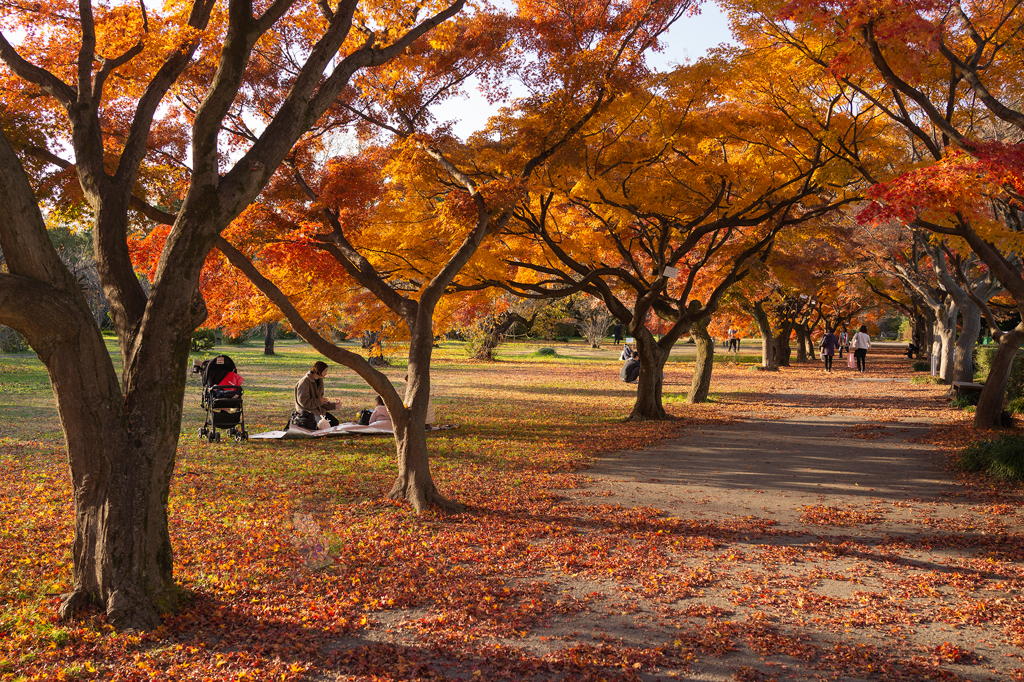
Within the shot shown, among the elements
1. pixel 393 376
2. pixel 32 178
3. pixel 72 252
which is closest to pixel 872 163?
pixel 32 178

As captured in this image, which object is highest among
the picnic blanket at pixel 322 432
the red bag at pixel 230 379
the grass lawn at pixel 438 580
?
the red bag at pixel 230 379

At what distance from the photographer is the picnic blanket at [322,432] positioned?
10812mm

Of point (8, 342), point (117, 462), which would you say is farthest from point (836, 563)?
point (8, 342)

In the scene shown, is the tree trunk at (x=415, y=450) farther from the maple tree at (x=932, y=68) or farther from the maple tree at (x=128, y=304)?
the maple tree at (x=932, y=68)

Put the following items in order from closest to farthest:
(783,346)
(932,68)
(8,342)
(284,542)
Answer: (284,542) → (932,68) → (8,342) → (783,346)

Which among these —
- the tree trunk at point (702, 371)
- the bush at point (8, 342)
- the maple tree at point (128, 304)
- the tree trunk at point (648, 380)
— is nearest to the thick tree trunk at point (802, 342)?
the tree trunk at point (702, 371)

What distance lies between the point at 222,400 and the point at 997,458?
35.2 ft

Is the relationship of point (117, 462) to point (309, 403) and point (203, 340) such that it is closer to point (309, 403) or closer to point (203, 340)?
point (309, 403)

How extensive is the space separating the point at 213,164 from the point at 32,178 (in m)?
3.12

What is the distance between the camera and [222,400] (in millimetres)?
10258

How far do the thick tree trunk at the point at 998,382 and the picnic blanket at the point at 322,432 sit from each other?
10.5 metres

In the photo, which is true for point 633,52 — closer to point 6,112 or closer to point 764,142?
point 764,142

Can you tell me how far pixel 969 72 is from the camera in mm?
7715

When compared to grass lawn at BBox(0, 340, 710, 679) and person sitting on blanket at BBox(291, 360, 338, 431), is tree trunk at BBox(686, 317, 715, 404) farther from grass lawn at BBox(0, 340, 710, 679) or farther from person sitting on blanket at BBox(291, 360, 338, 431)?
person sitting on blanket at BBox(291, 360, 338, 431)
